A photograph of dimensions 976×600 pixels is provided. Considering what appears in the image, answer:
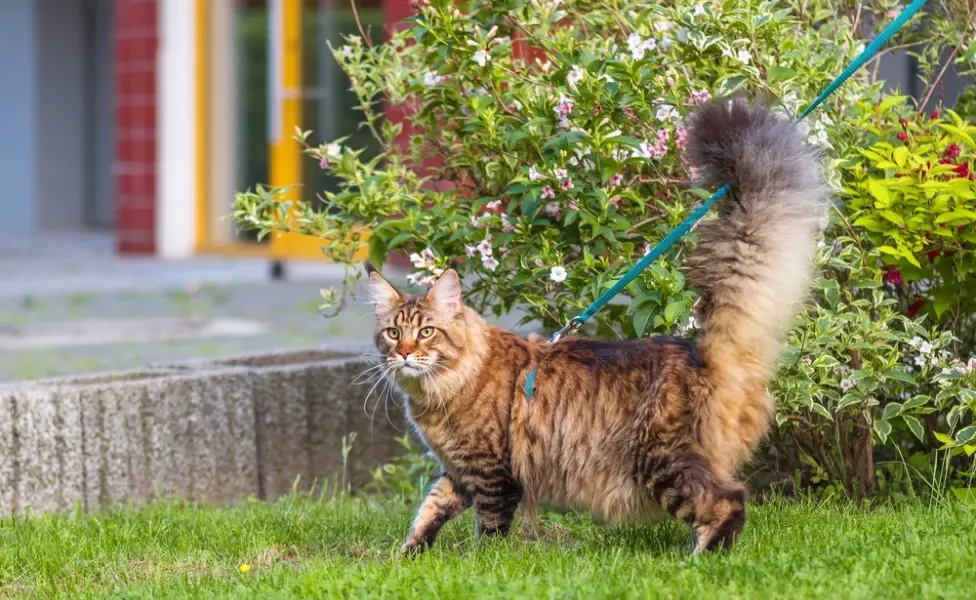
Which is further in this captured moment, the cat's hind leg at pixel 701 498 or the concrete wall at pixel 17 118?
the concrete wall at pixel 17 118

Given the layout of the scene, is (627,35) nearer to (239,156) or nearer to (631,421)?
(631,421)

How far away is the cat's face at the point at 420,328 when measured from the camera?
175 inches

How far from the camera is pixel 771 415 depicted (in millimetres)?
4234

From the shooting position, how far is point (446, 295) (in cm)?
453

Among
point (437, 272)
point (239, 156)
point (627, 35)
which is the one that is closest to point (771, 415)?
point (437, 272)

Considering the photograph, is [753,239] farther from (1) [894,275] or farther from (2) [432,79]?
(2) [432,79]

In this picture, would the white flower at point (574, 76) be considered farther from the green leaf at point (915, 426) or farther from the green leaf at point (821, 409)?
the green leaf at point (915, 426)

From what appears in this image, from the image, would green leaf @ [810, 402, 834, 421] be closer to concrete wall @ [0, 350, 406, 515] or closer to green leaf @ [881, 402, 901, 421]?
green leaf @ [881, 402, 901, 421]

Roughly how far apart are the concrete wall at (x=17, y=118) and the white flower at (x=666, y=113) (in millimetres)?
15240

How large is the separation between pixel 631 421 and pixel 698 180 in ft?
2.65

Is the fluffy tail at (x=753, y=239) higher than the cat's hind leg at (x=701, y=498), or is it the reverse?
the fluffy tail at (x=753, y=239)

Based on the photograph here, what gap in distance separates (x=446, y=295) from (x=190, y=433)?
1.73 meters

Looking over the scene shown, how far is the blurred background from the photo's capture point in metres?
9.95

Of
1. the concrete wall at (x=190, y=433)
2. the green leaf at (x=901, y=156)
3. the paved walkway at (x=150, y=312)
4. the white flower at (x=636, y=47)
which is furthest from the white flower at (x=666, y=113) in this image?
the paved walkway at (x=150, y=312)
